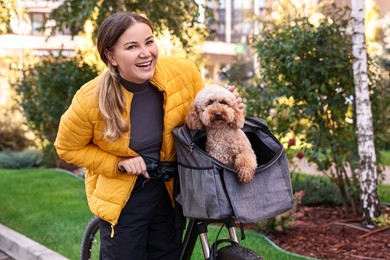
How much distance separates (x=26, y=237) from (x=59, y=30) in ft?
8.82

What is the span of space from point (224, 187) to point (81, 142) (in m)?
0.85

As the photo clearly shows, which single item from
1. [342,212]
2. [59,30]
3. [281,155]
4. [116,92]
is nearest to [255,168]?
[281,155]

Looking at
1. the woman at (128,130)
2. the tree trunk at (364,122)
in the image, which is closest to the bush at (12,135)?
the tree trunk at (364,122)

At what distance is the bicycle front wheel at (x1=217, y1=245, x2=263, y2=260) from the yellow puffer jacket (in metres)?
0.49

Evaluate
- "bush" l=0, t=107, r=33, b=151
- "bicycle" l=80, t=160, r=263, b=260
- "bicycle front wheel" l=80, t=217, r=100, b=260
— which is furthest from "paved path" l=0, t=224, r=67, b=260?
"bush" l=0, t=107, r=33, b=151

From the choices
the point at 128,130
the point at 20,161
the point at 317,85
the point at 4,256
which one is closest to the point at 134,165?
the point at 128,130

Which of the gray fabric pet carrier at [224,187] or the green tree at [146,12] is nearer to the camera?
the gray fabric pet carrier at [224,187]

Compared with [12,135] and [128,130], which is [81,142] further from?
[12,135]

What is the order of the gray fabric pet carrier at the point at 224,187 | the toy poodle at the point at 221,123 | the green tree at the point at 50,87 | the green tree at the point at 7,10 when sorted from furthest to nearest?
the green tree at the point at 50,87 → the green tree at the point at 7,10 → the toy poodle at the point at 221,123 → the gray fabric pet carrier at the point at 224,187

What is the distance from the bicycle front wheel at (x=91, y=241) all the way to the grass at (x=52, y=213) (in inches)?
47.2

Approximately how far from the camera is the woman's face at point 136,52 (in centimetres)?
307

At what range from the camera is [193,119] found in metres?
3.04

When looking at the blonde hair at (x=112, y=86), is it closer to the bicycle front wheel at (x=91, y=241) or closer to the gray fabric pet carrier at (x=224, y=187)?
the gray fabric pet carrier at (x=224, y=187)

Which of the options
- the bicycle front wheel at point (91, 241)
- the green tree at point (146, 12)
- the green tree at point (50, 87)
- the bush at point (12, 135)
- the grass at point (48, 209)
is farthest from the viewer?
the bush at point (12, 135)
